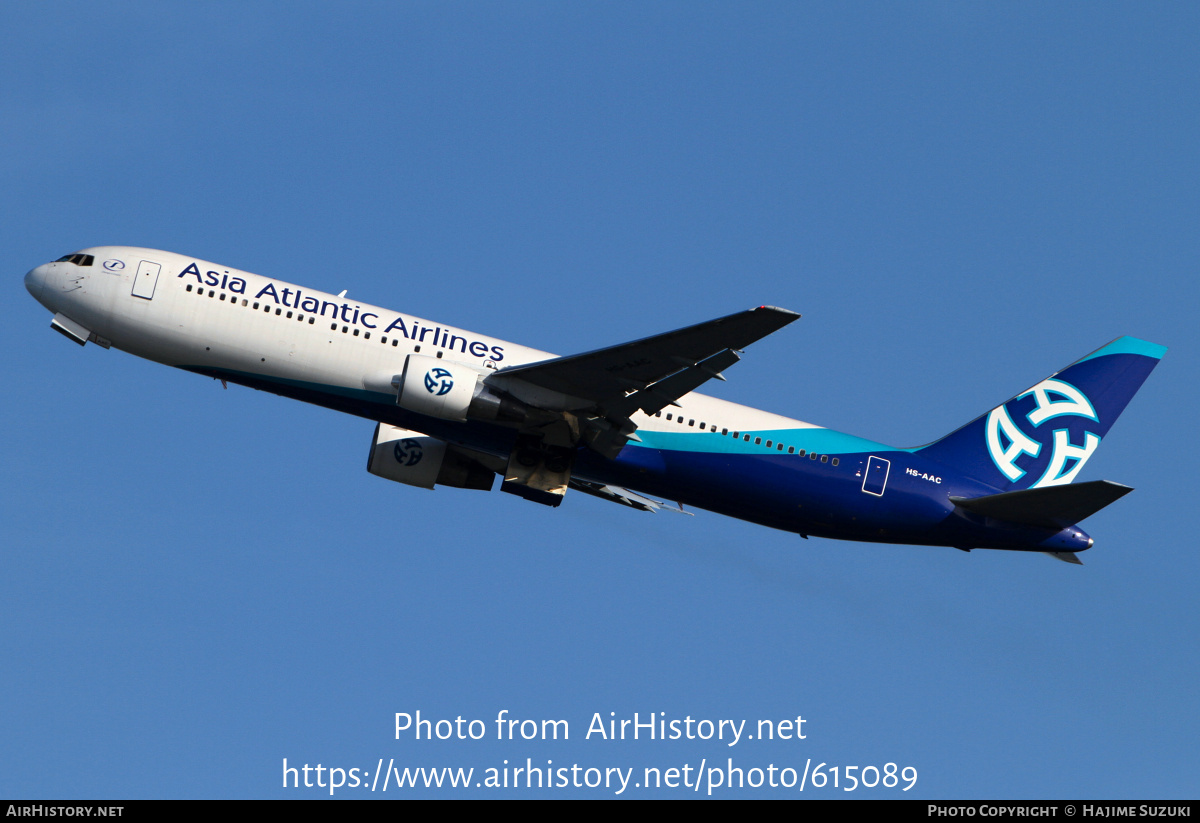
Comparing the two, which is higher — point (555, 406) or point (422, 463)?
point (555, 406)

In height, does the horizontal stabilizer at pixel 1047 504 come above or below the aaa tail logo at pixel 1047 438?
below

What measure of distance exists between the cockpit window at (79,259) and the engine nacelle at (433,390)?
1003 centimetres

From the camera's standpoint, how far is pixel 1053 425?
132 feet

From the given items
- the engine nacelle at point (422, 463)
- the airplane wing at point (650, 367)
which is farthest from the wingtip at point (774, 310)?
the engine nacelle at point (422, 463)

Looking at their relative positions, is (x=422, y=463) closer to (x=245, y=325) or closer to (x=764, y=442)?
(x=245, y=325)

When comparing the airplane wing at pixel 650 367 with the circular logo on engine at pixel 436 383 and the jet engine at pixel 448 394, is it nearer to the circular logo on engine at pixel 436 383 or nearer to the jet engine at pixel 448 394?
the jet engine at pixel 448 394

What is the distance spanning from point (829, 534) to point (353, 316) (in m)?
15.3

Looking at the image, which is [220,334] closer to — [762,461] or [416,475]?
[416,475]

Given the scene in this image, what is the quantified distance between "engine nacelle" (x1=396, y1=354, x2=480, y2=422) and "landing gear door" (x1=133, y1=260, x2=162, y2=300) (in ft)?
25.2

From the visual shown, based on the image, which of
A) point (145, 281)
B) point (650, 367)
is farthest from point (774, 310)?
point (145, 281)

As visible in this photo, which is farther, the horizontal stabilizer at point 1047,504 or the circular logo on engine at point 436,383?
the horizontal stabilizer at point 1047,504

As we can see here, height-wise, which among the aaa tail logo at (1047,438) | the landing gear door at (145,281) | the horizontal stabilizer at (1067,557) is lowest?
the horizontal stabilizer at (1067,557)

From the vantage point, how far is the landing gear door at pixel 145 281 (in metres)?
34.6

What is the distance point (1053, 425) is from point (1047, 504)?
5.53 meters
